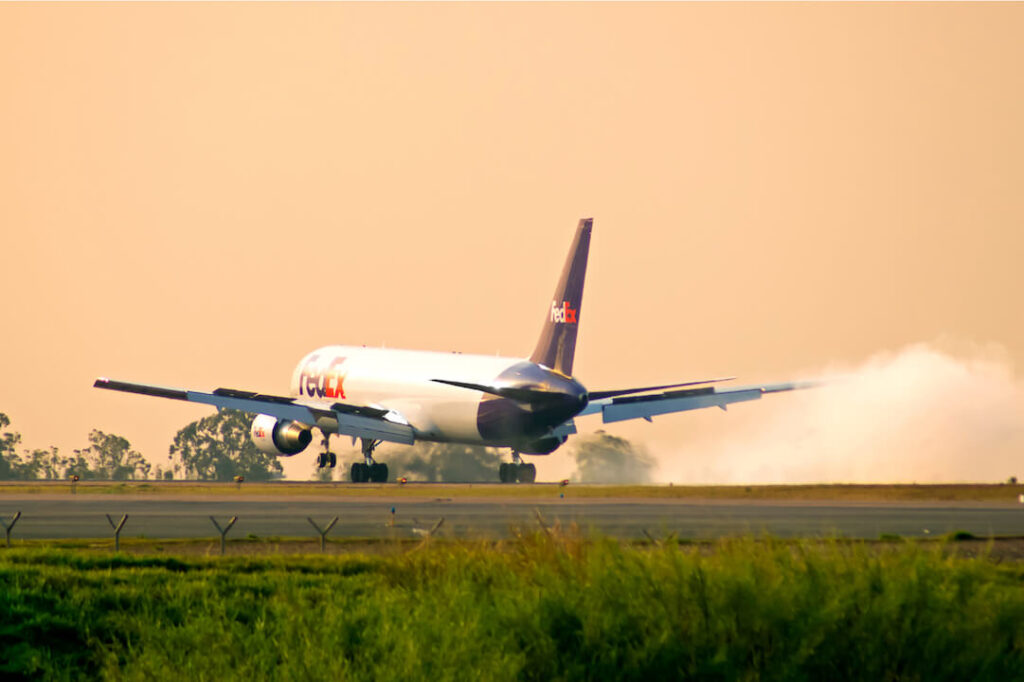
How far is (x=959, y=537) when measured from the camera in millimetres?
35656

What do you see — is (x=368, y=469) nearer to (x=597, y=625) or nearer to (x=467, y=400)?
(x=467, y=400)

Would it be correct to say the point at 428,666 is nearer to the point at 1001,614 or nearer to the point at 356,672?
the point at 356,672

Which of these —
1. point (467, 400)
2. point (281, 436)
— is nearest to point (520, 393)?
point (467, 400)

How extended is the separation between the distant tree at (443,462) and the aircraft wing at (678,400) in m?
10.3

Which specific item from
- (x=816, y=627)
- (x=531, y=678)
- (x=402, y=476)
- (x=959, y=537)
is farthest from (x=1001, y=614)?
(x=402, y=476)

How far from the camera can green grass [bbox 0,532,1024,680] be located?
16.9 m

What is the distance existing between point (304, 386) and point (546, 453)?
15858 mm

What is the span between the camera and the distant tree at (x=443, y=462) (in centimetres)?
8069

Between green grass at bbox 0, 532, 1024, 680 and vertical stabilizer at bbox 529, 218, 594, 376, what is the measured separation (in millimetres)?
48101

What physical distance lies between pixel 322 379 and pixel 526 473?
1337cm

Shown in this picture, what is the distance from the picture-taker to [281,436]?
7619 cm

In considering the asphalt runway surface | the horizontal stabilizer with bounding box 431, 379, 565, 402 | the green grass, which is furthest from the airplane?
the green grass

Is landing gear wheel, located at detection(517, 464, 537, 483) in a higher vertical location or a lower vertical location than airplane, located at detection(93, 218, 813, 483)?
lower

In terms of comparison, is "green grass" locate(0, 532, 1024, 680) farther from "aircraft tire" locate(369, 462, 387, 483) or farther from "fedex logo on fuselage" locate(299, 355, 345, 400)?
"fedex logo on fuselage" locate(299, 355, 345, 400)
